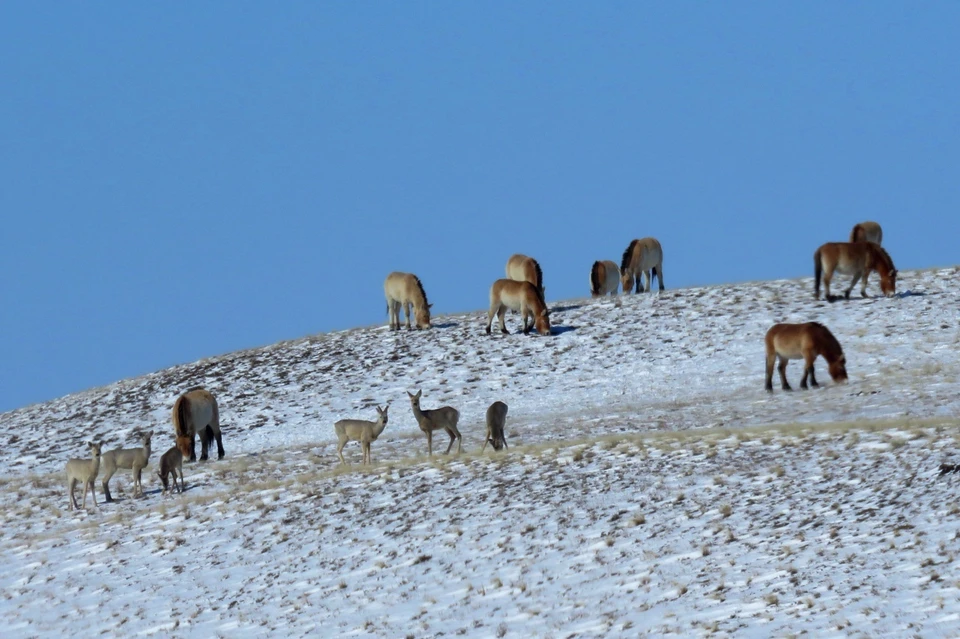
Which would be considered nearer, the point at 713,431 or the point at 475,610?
the point at 475,610

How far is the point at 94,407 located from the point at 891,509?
24774 millimetres

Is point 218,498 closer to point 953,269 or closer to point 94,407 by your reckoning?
point 94,407

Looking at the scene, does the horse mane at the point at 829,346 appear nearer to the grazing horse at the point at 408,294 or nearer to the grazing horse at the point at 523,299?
the grazing horse at the point at 523,299

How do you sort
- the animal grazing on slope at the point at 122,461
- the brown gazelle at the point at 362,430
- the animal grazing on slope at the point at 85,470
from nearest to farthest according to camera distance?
1. the animal grazing on slope at the point at 85,470
2. the animal grazing on slope at the point at 122,461
3. the brown gazelle at the point at 362,430

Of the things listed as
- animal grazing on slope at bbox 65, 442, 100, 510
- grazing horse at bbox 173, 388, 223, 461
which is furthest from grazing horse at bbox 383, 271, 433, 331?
animal grazing on slope at bbox 65, 442, 100, 510

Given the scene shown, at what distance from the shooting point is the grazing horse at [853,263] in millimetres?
35344

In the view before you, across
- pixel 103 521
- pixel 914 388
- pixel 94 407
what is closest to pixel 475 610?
pixel 103 521

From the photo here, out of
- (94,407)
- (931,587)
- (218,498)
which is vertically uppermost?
(94,407)

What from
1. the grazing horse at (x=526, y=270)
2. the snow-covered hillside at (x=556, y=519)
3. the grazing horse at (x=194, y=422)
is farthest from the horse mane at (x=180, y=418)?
the grazing horse at (x=526, y=270)

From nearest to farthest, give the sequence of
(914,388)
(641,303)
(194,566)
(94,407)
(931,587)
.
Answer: (931,587), (194,566), (914,388), (94,407), (641,303)

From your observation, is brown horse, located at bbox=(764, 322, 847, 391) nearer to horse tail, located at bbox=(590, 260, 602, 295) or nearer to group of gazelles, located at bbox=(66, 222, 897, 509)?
group of gazelles, located at bbox=(66, 222, 897, 509)

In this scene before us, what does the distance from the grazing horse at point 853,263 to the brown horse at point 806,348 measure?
8242 millimetres

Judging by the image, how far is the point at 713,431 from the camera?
21234 mm

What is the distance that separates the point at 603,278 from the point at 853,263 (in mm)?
11311
